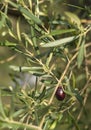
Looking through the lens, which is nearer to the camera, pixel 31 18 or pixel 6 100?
pixel 31 18

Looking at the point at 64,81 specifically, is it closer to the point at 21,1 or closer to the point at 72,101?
the point at 72,101

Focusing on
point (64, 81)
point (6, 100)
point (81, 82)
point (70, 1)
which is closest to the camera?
point (64, 81)

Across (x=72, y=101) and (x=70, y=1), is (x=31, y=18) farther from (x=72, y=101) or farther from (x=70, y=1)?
(x=70, y=1)

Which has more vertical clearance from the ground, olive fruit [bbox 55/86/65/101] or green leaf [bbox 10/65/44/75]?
green leaf [bbox 10/65/44/75]

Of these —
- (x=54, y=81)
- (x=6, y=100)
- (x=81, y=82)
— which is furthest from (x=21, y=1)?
(x=6, y=100)

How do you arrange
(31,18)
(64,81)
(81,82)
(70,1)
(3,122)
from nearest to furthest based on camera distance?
1. (3,122)
2. (31,18)
3. (64,81)
4. (81,82)
5. (70,1)

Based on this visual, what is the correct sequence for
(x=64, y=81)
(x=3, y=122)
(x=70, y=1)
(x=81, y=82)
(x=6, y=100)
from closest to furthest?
(x=3, y=122) < (x=64, y=81) < (x=81, y=82) < (x=70, y=1) < (x=6, y=100)

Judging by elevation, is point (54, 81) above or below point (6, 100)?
above

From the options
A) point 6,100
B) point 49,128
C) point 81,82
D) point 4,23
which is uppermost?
point 4,23

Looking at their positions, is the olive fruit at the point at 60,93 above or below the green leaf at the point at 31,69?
below

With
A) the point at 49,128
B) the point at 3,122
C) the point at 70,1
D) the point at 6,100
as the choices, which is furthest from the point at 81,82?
the point at 6,100
